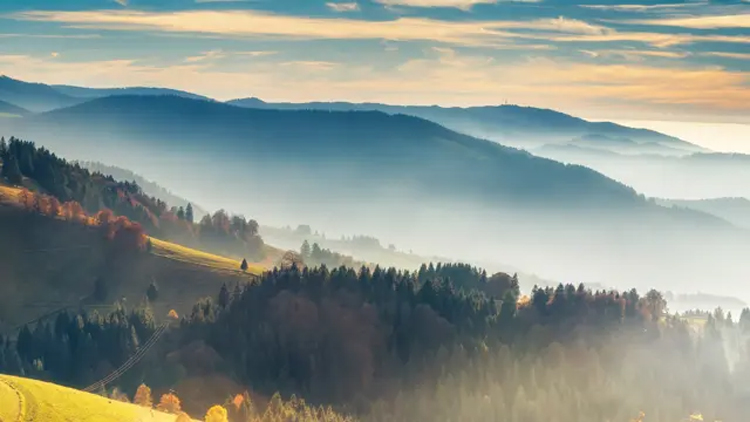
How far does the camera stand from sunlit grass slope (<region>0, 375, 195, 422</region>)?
420 feet

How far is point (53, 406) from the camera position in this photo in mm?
135625

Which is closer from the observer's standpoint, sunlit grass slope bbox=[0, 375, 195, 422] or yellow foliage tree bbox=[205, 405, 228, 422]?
sunlit grass slope bbox=[0, 375, 195, 422]

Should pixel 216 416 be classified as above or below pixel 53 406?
below

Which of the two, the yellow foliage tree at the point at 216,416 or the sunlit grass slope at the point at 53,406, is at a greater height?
the sunlit grass slope at the point at 53,406

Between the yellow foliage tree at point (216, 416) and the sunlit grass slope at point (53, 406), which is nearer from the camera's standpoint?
the sunlit grass slope at point (53, 406)

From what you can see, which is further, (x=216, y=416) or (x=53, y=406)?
(x=216, y=416)

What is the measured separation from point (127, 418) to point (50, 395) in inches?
433

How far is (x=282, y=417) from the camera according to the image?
197m

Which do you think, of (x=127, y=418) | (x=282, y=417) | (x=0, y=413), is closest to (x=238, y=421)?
(x=282, y=417)

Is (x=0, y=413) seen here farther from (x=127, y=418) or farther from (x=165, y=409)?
(x=165, y=409)

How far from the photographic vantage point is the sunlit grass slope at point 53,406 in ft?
420

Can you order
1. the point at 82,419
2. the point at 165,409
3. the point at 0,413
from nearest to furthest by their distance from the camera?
the point at 0,413, the point at 82,419, the point at 165,409

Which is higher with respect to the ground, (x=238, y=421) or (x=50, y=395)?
(x=50, y=395)

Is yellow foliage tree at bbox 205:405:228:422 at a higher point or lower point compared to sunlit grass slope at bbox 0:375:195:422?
lower
